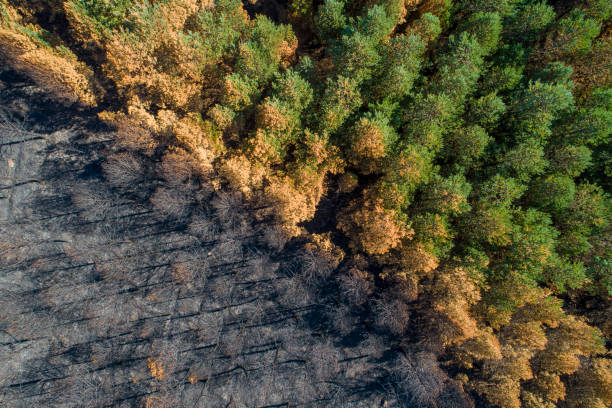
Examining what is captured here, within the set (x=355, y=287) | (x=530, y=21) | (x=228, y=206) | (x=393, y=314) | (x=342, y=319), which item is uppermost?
(x=530, y=21)

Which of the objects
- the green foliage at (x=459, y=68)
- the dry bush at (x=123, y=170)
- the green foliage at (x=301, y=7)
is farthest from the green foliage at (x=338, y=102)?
the dry bush at (x=123, y=170)

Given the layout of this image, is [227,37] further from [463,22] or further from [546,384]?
[546,384]

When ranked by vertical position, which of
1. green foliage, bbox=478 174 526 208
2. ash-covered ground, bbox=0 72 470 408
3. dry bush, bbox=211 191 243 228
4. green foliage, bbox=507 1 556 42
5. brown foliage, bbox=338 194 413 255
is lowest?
ash-covered ground, bbox=0 72 470 408

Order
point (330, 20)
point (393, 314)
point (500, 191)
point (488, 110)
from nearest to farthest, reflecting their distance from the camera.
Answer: point (500, 191) → point (488, 110) → point (393, 314) → point (330, 20)

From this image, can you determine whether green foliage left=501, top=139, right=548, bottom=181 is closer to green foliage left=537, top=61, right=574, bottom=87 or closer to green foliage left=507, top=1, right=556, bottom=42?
green foliage left=537, top=61, right=574, bottom=87

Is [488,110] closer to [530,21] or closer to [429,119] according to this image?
[429,119]

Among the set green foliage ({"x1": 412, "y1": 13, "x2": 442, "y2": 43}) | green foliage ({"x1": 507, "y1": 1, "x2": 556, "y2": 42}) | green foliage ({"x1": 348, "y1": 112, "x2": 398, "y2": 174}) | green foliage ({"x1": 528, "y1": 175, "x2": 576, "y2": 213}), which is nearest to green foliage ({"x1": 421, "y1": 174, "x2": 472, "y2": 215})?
green foliage ({"x1": 348, "y1": 112, "x2": 398, "y2": 174})

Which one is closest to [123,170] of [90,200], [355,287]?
[90,200]

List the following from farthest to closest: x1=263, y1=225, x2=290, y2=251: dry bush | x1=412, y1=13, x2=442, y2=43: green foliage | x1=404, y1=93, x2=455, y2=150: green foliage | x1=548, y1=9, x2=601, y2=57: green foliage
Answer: x1=263, y1=225, x2=290, y2=251: dry bush, x1=412, y1=13, x2=442, y2=43: green foliage, x1=548, y1=9, x2=601, y2=57: green foliage, x1=404, y1=93, x2=455, y2=150: green foliage

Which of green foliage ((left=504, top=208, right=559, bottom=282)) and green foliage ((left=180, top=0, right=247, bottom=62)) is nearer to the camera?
green foliage ((left=504, top=208, right=559, bottom=282))
